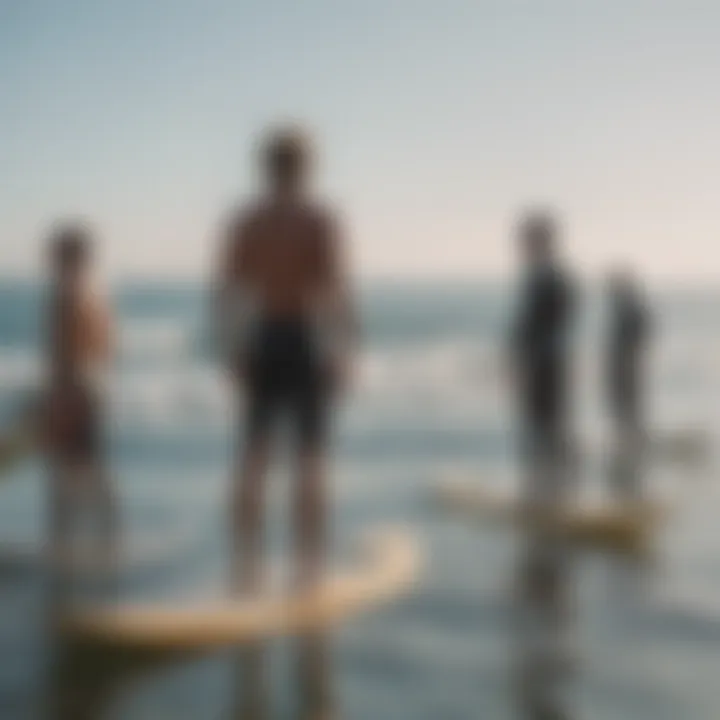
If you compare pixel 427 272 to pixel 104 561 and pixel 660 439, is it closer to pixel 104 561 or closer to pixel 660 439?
pixel 104 561

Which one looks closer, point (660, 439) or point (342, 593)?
point (342, 593)

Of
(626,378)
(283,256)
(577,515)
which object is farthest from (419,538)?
(283,256)

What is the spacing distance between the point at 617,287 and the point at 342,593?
92 centimetres

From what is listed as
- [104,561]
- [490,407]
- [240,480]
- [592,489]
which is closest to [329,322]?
[240,480]

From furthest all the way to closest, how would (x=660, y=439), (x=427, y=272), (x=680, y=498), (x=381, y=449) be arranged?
(x=381, y=449) < (x=660, y=439) < (x=680, y=498) < (x=427, y=272)

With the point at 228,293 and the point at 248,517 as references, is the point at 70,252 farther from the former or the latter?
the point at 248,517

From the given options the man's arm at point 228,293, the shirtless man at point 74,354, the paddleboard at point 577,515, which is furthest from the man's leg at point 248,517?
the paddleboard at point 577,515

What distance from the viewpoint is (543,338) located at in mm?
2723

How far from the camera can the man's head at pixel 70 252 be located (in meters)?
2.33

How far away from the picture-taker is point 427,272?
8.45 feet

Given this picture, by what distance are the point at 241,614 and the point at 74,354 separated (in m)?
0.58

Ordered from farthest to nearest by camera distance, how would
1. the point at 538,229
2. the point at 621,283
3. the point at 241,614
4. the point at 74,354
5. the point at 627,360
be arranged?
the point at 627,360
the point at 621,283
the point at 538,229
the point at 74,354
the point at 241,614

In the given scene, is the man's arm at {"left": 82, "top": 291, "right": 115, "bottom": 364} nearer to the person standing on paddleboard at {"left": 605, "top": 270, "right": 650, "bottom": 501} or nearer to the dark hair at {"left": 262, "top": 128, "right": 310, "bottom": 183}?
the dark hair at {"left": 262, "top": 128, "right": 310, "bottom": 183}

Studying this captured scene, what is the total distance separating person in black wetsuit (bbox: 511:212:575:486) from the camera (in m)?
2.55
